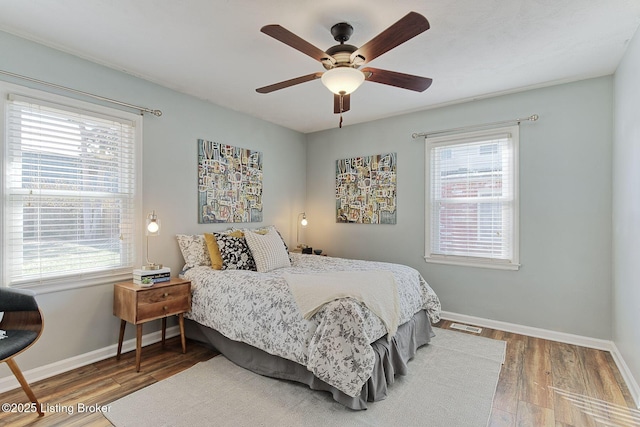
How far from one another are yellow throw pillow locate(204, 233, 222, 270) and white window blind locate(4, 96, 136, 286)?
0.66m

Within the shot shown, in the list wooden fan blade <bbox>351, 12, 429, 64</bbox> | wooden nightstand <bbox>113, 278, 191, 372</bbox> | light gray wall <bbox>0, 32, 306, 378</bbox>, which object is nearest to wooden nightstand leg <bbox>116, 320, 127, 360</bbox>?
wooden nightstand <bbox>113, 278, 191, 372</bbox>

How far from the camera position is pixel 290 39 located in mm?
1829

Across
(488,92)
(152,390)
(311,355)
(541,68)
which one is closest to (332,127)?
(488,92)

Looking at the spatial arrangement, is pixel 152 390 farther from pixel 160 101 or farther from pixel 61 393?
pixel 160 101

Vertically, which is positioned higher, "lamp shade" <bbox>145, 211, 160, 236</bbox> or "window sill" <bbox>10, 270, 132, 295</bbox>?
"lamp shade" <bbox>145, 211, 160, 236</bbox>

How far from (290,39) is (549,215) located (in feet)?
9.78

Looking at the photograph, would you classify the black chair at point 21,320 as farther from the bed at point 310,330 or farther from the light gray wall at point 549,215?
the light gray wall at point 549,215

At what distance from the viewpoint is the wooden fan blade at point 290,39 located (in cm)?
173

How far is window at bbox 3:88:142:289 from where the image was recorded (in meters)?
2.37

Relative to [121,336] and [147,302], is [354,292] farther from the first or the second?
[121,336]

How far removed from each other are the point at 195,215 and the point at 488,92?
3.37 m

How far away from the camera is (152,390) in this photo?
2.28m

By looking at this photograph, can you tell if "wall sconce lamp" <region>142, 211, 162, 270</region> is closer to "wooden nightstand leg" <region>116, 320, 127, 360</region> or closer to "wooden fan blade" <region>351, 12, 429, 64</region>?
"wooden nightstand leg" <region>116, 320, 127, 360</region>

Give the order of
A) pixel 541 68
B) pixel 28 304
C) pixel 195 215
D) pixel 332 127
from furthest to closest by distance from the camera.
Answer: pixel 332 127
pixel 195 215
pixel 541 68
pixel 28 304
